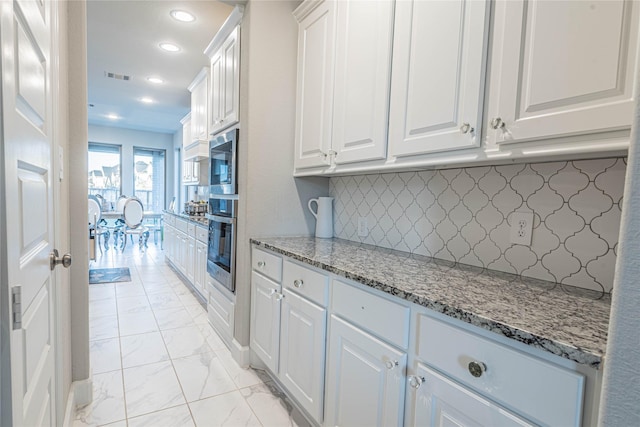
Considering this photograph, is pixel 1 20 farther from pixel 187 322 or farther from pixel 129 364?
pixel 187 322

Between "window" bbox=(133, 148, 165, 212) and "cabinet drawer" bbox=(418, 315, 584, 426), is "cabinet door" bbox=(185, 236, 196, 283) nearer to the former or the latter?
"cabinet drawer" bbox=(418, 315, 584, 426)

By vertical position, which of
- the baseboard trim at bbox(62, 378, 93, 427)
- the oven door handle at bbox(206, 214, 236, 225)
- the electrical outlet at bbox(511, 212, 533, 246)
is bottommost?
the baseboard trim at bbox(62, 378, 93, 427)

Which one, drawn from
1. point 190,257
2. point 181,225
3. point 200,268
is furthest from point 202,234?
point 181,225

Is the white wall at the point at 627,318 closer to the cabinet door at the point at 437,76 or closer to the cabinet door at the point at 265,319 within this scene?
the cabinet door at the point at 437,76

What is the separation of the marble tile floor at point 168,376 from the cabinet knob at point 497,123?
1.62 m

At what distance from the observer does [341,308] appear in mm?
1356

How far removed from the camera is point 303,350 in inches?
63.1

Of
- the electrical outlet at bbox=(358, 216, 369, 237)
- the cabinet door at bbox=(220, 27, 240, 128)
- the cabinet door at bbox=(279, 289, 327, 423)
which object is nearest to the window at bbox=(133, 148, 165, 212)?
the cabinet door at bbox=(220, 27, 240, 128)

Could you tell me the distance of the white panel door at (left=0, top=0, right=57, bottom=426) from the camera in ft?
1.96

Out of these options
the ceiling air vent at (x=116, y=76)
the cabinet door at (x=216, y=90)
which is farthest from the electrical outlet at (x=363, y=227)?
the ceiling air vent at (x=116, y=76)

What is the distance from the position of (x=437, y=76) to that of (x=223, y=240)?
184 centimetres

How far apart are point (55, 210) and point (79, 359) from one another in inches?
40.0

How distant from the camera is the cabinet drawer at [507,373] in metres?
0.68

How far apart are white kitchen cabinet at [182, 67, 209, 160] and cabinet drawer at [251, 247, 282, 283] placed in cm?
215
